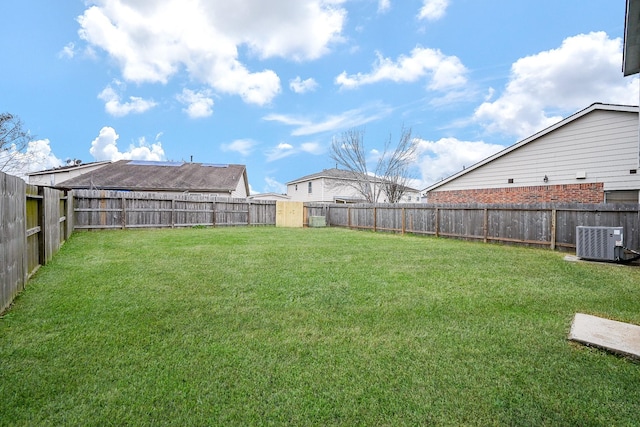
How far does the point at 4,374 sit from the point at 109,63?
1493 centimetres

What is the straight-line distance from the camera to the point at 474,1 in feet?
33.6

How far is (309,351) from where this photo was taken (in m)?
2.68

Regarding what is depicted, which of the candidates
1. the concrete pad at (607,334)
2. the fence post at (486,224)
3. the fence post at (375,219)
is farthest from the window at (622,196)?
the concrete pad at (607,334)

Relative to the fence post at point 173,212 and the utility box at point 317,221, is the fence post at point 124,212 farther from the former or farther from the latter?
the utility box at point 317,221

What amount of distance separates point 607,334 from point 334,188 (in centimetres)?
2573

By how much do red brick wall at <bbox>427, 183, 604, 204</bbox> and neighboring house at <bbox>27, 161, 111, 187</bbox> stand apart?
26049 millimetres

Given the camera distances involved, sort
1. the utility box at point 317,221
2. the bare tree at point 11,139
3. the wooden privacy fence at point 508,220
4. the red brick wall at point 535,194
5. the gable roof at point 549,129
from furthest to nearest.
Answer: the utility box at point 317,221 < the bare tree at point 11,139 < the red brick wall at point 535,194 < the gable roof at point 549,129 < the wooden privacy fence at point 508,220

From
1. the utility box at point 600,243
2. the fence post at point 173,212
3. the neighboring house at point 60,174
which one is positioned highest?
the neighboring house at point 60,174

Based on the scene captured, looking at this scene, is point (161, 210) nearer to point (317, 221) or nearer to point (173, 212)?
point (173, 212)

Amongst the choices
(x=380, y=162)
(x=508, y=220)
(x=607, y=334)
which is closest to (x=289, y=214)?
(x=380, y=162)

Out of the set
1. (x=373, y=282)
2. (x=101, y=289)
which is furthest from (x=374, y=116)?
(x=101, y=289)

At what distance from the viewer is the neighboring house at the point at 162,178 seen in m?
21.1

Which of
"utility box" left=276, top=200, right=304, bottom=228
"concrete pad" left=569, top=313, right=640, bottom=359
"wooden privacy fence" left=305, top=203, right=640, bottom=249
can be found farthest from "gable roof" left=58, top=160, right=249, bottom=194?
"concrete pad" left=569, top=313, right=640, bottom=359

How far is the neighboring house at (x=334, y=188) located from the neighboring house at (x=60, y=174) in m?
17.5
